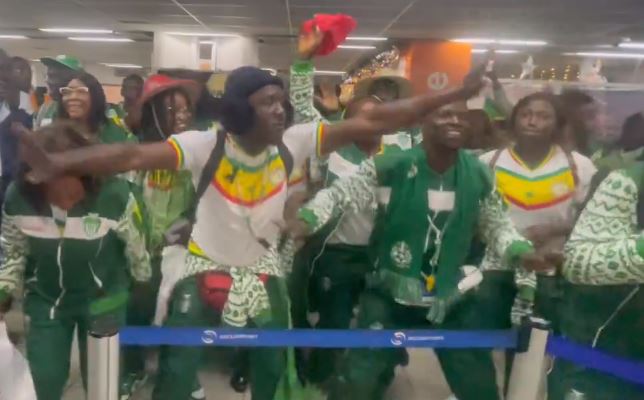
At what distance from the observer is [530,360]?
6.45 feet

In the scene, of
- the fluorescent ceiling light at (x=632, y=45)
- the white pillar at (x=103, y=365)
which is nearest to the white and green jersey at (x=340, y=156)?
the white pillar at (x=103, y=365)

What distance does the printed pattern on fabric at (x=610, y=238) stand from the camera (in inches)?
65.9

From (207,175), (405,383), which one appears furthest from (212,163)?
(405,383)

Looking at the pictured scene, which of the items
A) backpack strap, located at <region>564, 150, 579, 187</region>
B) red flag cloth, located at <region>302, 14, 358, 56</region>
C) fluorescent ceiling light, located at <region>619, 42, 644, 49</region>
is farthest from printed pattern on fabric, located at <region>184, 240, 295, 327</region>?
fluorescent ceiling light, located at <region>619, 42, 644, 49</region>

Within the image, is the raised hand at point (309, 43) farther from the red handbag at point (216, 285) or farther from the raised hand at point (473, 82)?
the red handbag at point (216, 285)

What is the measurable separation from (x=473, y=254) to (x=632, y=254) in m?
0.62

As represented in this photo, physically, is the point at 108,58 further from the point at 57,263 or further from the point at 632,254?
the point at 632,254

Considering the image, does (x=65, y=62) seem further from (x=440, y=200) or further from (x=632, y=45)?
(x=632, y=45)

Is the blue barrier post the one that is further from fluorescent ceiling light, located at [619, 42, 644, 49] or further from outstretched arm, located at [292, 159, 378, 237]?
fluorescent ceiling light, located at [619, 42, 644, 49]

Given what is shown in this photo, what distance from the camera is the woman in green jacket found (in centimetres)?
197

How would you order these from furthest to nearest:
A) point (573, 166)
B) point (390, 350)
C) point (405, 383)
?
1. point (405, 383)
2. point (390, 350)
3. point (573, 166)

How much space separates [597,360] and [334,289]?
3.35 feet

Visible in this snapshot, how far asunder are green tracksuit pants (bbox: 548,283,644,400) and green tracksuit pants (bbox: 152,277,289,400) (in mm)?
873

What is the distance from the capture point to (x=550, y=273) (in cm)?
209
